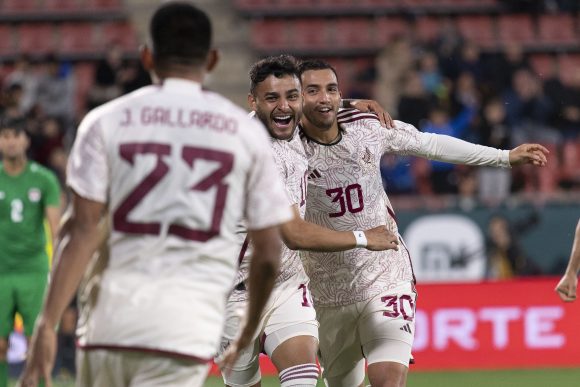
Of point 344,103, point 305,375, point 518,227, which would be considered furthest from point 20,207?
point 518,227

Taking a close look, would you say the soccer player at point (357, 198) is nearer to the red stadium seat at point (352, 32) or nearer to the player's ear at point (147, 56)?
the player's ear at point (147, 56)

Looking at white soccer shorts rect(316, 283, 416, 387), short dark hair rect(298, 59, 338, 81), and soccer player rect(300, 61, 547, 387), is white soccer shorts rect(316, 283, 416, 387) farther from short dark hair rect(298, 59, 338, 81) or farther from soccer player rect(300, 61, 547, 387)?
short dark hair rect(298, 59, 338, 81)

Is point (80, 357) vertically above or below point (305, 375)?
above

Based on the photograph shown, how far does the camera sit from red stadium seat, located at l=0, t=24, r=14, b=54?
19250 mm

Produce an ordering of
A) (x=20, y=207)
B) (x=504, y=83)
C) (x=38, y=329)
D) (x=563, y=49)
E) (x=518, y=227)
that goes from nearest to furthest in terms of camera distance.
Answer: (x=38, y=329) → (x=20, y=207) → (x=518, y=227) → (x=504, y=83) → (x=563, y=49)

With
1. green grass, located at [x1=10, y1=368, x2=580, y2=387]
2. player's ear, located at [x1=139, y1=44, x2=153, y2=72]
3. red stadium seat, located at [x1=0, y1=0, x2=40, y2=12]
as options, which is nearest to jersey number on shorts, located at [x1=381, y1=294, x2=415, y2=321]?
player's ear, located at [x1=139, y1=44, x2=153, y2=72]

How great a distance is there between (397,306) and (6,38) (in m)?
13.8

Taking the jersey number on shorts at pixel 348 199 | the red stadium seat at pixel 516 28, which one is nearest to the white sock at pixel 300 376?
the jersey number on shorts at pixel 348 199

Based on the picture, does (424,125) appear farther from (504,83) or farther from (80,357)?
(80,357)

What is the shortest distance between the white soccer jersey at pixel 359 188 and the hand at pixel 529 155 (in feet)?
0.28

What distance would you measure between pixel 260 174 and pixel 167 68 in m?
0.45

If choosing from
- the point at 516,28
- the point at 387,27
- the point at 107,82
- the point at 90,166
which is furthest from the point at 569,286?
the point at 516,28

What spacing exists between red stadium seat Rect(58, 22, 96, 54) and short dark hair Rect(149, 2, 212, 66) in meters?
15.2

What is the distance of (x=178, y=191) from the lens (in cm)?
388
